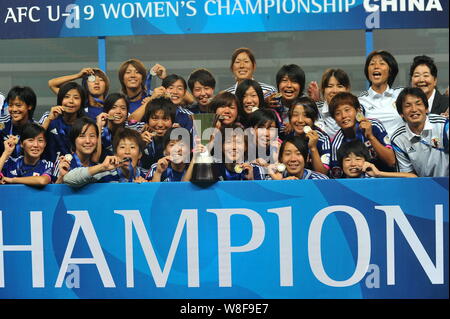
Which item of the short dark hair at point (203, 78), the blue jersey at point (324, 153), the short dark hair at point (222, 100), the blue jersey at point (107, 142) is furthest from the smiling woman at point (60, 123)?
the blue jersey at point (324, 153)

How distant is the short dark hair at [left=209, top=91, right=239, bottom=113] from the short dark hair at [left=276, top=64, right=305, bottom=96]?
1.13 feet

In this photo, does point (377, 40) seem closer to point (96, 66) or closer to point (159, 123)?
point (159, 123)

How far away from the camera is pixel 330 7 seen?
4258mm

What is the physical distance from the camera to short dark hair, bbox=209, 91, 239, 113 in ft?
14.1

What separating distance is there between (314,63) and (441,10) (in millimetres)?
834

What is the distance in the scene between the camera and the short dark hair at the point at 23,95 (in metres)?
4.42

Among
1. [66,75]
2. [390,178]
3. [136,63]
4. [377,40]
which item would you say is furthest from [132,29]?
[390,178]

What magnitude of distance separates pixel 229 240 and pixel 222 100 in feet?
2.86

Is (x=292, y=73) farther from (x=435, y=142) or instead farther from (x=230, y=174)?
(x=435, y=142)

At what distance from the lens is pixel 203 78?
4.50 metres

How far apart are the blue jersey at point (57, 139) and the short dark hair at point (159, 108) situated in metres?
0.51

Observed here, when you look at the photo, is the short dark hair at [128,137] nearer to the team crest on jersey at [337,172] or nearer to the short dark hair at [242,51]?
the short dark hair at [242,51]

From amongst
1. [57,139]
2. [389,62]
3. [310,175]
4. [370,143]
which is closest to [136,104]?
[57,139]
